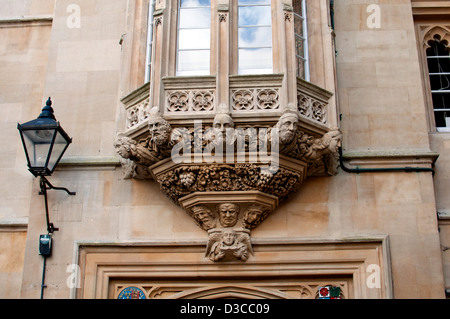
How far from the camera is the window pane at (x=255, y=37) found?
1094 centimetres

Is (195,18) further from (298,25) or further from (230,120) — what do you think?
(230,120)

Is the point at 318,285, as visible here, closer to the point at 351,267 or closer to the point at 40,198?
the point at 351,267

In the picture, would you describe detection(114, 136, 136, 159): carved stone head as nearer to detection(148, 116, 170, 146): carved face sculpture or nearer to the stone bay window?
the stone bay window

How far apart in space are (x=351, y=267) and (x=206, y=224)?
6.89 feet

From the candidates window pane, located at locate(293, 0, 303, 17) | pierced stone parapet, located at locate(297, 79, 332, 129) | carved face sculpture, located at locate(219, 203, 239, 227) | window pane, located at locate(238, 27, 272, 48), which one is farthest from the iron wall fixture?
window pane, located at locate(293, 0, 303, 17)

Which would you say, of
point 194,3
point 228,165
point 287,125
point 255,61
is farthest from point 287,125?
point 194,3

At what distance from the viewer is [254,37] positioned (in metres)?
11.0

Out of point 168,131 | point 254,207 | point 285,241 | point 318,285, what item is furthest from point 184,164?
point 318,285

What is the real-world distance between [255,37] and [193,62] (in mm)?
998

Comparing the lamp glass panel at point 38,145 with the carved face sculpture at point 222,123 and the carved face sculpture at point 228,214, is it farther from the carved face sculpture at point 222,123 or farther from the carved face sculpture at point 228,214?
the carved face sculpture at point 228,214

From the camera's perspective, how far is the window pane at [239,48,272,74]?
10.7m

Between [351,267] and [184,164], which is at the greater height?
[184,164]

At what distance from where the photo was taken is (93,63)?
11.9 m

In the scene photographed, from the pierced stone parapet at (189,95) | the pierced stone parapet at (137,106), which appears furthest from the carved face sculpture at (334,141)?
the pierced stone parapet at (137,106)
